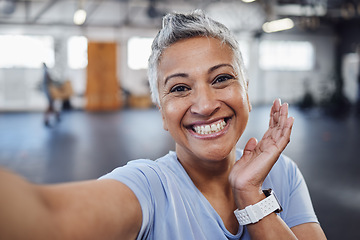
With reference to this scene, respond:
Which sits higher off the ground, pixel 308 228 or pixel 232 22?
pixel 232 22

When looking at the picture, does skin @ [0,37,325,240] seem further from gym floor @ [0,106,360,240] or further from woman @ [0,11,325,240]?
gym floor @ [0,106,360,240]

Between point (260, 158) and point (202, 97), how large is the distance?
0.89 ft

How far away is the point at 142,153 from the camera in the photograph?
558 cm

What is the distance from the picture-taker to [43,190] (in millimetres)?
582

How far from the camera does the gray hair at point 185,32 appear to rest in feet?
3.49

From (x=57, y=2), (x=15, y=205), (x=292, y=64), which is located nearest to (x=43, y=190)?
(x=15, y=205)

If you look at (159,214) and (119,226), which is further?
(159,214)

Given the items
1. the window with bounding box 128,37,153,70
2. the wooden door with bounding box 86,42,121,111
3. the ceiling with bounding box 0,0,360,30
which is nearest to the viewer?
the ceiling with bounding box 0,0,360,30

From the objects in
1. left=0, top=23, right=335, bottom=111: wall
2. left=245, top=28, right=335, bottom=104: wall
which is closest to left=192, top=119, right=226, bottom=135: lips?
left=0, top=23, right=335, bottom=111: wall

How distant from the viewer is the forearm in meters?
0.47

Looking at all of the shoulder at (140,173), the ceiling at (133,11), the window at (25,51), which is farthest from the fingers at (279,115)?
the window at (25,51)

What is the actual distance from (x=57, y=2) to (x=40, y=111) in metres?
4.61

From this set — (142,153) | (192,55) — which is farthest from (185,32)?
(142,153)

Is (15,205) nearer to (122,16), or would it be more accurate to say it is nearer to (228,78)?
(228,78)
